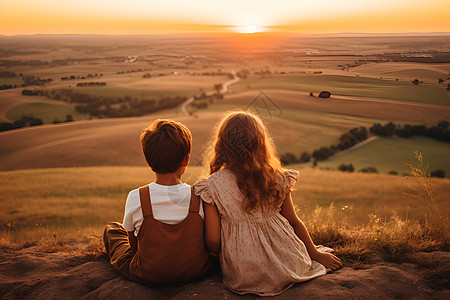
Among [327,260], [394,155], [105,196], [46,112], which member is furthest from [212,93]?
[327,260]

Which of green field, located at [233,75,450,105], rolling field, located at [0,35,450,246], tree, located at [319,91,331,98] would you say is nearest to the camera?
tree, located at [319,91,331,98]

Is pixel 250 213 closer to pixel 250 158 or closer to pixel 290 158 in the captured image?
pixel 250 158

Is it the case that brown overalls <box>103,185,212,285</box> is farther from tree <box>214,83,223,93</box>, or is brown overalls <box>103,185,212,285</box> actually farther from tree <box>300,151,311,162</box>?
tree <box>214,83,223,93</box>

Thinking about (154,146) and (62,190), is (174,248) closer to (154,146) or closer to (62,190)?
(154,146)

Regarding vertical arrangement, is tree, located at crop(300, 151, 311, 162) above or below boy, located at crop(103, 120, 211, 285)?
below

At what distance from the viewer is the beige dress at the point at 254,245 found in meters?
2.55

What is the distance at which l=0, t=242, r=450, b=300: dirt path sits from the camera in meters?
2.48

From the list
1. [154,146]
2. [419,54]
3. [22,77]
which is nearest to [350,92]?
[419,54]

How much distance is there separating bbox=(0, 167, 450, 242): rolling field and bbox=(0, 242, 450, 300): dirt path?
7.11m

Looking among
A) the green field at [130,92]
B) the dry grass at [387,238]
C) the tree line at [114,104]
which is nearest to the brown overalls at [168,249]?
the dry grass at [387,238]

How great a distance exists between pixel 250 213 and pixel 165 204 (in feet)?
2.47

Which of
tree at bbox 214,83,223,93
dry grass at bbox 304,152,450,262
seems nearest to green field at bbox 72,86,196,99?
tree at bbox 214,83,223,93

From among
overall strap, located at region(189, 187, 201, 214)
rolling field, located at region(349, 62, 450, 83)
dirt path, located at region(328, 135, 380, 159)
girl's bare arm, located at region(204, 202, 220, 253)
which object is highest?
rolling field, located at region(349, 62, 450, 83)

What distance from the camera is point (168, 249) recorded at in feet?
8.45
